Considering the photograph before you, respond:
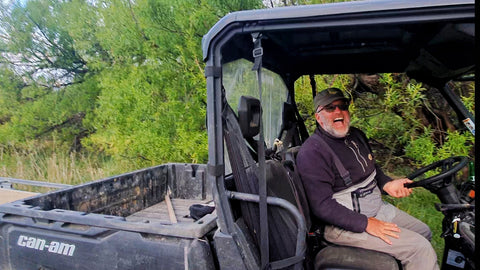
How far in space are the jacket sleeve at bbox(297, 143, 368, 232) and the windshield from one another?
0.50m

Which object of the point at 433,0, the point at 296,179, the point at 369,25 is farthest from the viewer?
the point at 296,179

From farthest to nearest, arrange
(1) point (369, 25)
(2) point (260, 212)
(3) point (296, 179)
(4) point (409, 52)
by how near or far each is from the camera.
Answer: (4) point (409, 52) < (3) point (296, 179) < (2) point (260, 212) < (1) point (369, 25)

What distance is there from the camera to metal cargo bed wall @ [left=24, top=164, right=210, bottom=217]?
2.50 meters

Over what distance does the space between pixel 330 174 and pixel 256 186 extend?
1.90 ft

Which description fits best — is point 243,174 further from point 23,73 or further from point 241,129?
point 23,73

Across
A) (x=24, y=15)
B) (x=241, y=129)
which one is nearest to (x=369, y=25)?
(x=241, y=129)

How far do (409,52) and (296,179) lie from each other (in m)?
1.25

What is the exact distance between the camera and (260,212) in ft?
5.09

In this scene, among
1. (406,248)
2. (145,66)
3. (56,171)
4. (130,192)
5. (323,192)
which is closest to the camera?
(406,248)

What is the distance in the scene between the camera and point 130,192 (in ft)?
10.3

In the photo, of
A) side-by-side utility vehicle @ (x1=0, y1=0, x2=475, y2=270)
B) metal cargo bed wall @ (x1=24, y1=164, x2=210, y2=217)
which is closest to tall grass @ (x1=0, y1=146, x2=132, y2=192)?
metal cargo bed wall @ (x1=24, y1=164, x2=210, y2=217)

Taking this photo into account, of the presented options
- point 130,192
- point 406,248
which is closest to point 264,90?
point 406,248

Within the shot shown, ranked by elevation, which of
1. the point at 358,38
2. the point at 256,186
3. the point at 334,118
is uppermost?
the point at 358,38

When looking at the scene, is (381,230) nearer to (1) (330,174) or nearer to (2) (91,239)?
(1) (330,174)
